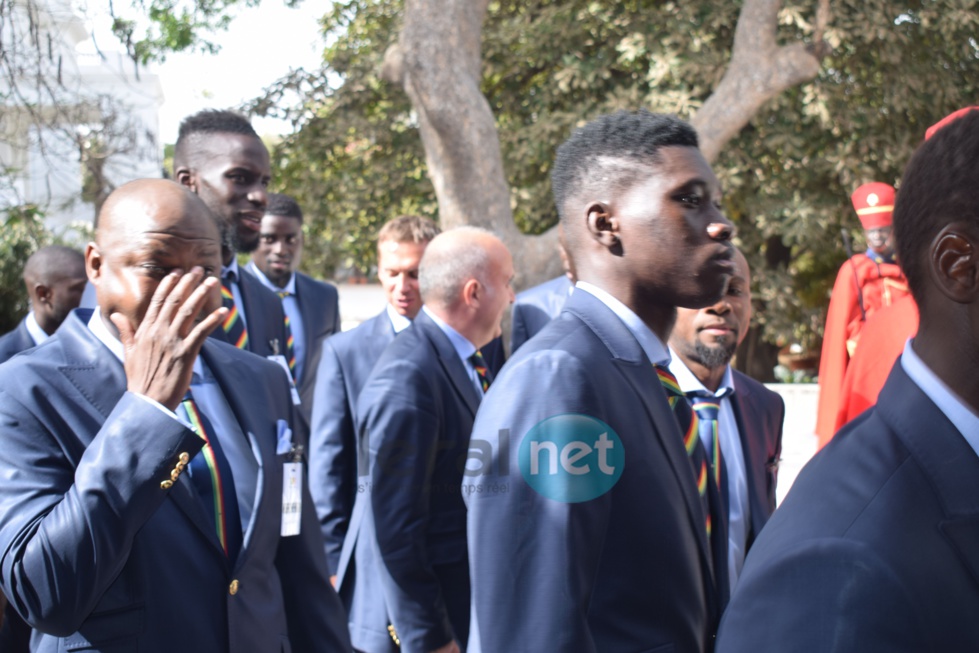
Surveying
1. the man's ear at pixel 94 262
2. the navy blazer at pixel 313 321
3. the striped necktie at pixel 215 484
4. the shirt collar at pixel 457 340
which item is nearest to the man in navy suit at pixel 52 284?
the navy blazer at pixel 313 321

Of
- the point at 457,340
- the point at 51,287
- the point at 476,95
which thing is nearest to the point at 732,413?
the point at 457,340

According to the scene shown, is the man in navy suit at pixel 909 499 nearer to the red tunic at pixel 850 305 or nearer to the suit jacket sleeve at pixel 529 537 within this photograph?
the suit jacket sleeve at pixel 529 537

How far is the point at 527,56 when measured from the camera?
1294 cm

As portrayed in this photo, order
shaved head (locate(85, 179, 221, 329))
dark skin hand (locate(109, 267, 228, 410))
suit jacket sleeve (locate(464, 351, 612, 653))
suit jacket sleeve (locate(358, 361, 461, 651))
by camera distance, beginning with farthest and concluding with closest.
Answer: suit jacket sleeve (locate(358, 361, 461, 651)), shaved head (locate(85, 179, 221, 329)), dark skin hand (locate(109, 267, 228, 410)), suit jacket sleeve (locate(464, 351, 612, 653))

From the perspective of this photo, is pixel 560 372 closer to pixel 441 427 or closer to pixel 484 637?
pixel 484 637

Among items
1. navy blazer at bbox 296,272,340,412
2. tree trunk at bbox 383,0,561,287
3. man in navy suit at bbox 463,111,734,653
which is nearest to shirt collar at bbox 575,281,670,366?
man in navy suit at bbox 463,111,734,653

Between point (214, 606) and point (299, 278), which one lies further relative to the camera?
point (299, 278)

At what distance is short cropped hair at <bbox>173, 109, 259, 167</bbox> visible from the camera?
14.4 feet

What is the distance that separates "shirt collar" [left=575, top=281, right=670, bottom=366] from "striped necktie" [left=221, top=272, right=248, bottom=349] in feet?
6.83

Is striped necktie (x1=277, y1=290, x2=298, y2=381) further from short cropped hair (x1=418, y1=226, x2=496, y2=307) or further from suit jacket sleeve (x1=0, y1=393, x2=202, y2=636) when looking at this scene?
suit jacket sleeve (x1=0, y1=393, x2=202, y2=636)

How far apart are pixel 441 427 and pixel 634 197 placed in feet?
5.03

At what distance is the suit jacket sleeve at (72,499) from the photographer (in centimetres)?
211

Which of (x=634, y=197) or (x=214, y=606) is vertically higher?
(x=634, y=197)

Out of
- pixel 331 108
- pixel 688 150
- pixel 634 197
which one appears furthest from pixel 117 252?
pixel 331 108
